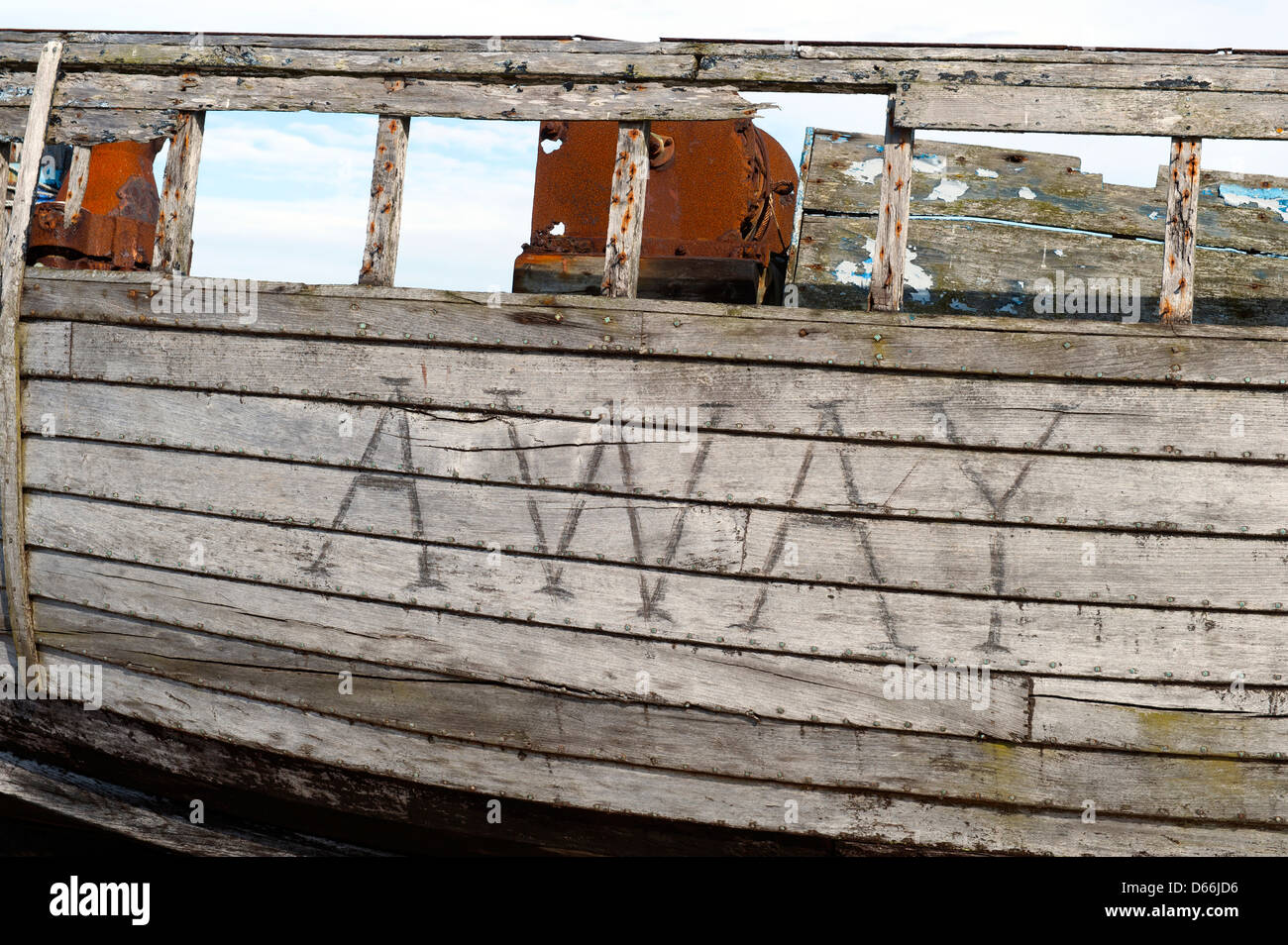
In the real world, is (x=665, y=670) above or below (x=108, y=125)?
below

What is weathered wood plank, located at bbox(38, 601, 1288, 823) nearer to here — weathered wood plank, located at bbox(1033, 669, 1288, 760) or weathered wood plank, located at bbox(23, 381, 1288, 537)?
weathered wood plank, located at bbox(1033, 669, 1288, 760)

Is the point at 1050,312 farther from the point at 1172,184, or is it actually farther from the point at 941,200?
the point at 941,200

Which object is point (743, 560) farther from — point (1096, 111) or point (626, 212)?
point (1096, 111)

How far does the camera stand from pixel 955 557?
351 centimetres

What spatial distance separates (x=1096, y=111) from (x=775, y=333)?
51.3 inches

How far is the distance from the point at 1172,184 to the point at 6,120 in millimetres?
4626

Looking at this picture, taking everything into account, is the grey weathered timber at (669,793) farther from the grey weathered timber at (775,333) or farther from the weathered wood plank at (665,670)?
the grey weathered timber at (775,333)

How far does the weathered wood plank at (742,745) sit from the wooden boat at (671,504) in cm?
1

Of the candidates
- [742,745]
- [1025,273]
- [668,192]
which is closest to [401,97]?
[668,192]

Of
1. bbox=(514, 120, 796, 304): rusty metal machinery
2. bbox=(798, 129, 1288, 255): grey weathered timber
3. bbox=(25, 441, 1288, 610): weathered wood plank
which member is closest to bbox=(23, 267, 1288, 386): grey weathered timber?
bbox=(25, 441, 1288, 610): weathered wood plank

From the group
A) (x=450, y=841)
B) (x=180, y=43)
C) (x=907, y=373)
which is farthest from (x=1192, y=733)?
(x=180, y=43)

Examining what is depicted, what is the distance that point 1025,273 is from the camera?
428 cm

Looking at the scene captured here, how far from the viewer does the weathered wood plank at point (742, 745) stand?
3518 mm

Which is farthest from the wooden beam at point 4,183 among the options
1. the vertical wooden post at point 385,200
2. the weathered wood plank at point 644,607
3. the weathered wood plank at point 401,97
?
the vertical wooden post at point 385,200
